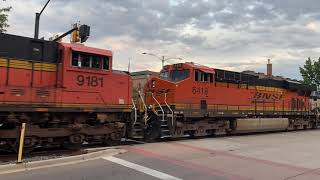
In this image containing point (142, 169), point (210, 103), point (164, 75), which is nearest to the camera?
point (142, 169)

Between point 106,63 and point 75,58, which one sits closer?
point 75,58

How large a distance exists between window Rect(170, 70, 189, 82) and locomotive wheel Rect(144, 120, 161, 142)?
8.58 ft

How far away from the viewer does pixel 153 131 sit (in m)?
18.9

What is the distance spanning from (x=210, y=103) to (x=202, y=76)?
152 cm

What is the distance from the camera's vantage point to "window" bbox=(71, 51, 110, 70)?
46.8 feet

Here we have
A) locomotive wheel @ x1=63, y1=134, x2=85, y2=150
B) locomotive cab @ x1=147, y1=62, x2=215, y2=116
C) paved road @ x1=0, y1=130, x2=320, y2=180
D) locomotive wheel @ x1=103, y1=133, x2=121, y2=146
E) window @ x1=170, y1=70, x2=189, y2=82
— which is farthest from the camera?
window @ x1=170, y1=70, x2=189, y2=82

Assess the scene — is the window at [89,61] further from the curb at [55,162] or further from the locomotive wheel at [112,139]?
the curb at [55,162]

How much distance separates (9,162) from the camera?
11.2 meters

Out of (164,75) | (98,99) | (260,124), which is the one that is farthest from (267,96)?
(98,99)

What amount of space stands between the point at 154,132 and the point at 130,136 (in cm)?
238

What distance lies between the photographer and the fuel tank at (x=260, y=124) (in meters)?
23.1

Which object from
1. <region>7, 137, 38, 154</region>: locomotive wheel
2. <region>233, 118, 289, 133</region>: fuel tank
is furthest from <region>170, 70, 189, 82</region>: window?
<region>7, 137, 38, 154</region>: locomotive wheel

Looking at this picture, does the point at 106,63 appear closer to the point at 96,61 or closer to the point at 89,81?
the point at 96,61

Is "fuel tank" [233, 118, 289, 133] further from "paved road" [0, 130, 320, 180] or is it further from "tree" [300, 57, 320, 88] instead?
→ "tree" [300, 57, 320, 88]
